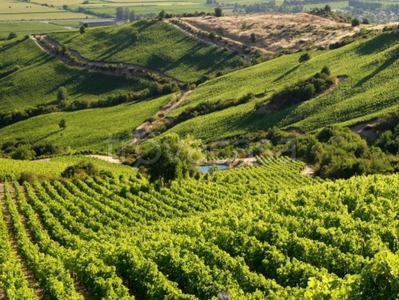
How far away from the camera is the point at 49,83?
458 feet

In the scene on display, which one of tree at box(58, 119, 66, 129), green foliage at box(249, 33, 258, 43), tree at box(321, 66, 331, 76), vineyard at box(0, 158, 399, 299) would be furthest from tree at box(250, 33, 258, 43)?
vineyard at box(0, 158, 399, 299)

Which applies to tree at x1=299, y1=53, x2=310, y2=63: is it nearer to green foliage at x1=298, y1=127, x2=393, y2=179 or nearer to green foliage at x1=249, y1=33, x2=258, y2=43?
green foliage at x1=249, y1=33, x2=258, y2=43

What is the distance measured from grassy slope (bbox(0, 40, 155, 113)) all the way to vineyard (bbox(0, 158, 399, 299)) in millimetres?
89336

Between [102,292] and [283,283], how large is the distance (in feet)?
24.9

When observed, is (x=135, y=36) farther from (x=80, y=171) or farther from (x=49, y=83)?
(x=80, y=171)

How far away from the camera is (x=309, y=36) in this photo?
13925 centimetres

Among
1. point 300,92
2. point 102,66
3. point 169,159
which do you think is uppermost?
point 169,159

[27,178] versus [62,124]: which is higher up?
[27,178]

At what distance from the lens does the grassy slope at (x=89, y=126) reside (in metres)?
102

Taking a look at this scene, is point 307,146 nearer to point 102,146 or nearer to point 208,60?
point 102,146

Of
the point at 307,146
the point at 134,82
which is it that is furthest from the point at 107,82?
the point at 307,146

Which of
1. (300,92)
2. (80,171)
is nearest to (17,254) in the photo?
(80,171)

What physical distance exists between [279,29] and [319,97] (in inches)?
2271

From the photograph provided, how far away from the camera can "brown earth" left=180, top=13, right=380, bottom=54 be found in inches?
5336
